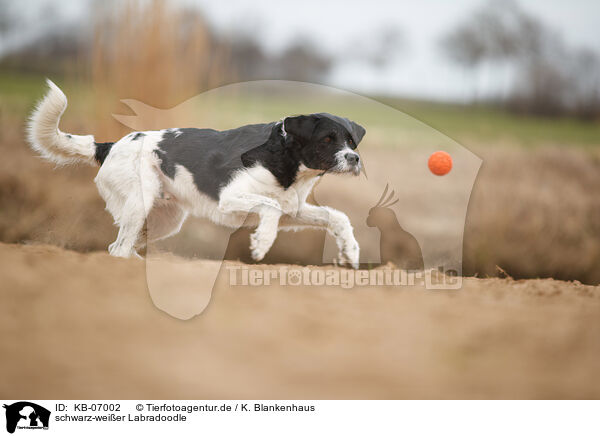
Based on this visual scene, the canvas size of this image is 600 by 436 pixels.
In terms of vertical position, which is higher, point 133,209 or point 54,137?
point 54,137

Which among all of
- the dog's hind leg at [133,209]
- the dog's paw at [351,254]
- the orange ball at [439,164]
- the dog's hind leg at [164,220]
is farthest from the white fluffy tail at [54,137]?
the orange ball at [439,164]

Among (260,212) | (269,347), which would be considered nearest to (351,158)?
(260,212)

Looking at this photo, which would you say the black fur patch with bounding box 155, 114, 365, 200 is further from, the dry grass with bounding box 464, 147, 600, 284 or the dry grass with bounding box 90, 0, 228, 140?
the dry grass with bounding box 464, 147, 600, 284

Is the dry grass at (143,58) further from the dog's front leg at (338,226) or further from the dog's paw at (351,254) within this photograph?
the dog's paw at (351,254)

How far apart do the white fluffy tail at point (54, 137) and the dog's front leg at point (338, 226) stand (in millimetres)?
2412

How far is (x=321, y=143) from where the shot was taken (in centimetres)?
490

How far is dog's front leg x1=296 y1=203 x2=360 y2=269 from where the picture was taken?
198 inches

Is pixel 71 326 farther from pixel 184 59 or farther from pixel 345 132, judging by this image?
pixel 184 59

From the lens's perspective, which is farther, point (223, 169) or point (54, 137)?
point (54, 137)

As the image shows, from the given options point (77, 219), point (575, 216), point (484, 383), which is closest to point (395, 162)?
point (575, 216)

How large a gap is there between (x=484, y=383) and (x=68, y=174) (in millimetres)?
7202
